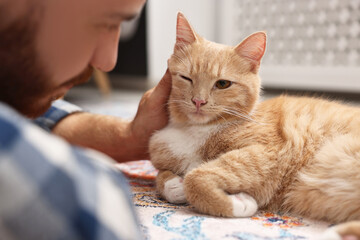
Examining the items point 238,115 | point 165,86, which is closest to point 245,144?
point 238,115

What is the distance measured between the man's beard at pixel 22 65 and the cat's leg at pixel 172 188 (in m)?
0.47

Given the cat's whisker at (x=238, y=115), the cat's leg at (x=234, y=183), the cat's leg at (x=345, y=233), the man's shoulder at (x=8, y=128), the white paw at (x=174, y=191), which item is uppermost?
the man's shoulder at (x=8, y=128)

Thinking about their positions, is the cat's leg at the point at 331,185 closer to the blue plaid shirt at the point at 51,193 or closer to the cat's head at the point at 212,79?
the cat's head at the point at 212,79

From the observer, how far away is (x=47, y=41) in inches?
23.6

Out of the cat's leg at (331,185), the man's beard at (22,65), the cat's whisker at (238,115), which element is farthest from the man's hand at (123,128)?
the man's beard at (22,65)

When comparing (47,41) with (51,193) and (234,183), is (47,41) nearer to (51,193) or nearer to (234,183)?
(51,193)

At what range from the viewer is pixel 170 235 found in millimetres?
795

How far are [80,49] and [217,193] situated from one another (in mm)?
473

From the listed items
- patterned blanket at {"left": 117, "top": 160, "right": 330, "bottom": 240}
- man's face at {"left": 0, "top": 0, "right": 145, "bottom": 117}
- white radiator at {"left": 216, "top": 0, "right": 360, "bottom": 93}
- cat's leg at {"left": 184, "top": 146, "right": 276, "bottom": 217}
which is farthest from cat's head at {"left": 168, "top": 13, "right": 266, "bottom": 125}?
white radiator at {"left": 216, "top": 0, "right": 360, "bottom": 93}

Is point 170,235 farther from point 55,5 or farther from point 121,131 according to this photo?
point 121,131

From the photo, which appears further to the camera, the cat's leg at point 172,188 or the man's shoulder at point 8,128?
the cat's leg at point 172,188

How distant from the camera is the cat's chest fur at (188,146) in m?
1.11

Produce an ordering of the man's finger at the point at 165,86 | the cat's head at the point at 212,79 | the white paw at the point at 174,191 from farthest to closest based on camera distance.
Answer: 1. the man's finger at the point at 165,86
2. the cat's head at the point at 212,79
3. the white paw at the point at 174,191

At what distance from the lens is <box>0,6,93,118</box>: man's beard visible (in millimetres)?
563
